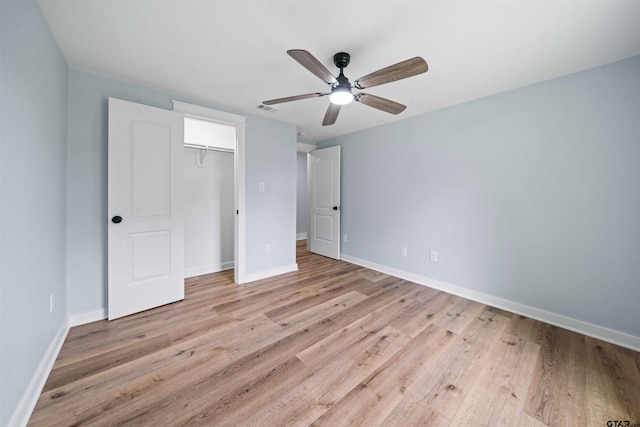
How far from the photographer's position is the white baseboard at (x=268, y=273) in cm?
330

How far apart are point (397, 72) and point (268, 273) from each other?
2.92 metres

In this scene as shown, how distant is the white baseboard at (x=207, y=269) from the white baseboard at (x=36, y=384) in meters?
1.52

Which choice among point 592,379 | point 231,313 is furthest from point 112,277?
point 592,379

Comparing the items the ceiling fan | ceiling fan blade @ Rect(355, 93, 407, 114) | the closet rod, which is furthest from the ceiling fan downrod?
the closet rod

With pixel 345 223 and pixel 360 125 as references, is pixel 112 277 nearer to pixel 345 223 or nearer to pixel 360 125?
pixel 345 223

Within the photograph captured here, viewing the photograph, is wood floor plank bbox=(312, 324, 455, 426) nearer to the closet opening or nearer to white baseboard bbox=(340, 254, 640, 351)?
white baseboard bbox=(340, 254, 640, 351)

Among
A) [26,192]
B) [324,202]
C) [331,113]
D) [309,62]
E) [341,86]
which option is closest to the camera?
[26,192]

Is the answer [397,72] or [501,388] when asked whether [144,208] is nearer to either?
A: [397,72]

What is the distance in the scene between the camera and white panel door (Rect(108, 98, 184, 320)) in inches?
89.7

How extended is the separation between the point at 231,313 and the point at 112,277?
116 cm

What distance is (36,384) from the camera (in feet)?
4.59

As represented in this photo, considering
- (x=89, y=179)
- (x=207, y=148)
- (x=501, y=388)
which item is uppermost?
(x=207, y=148)

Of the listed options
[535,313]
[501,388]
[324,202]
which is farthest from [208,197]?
[535,313]

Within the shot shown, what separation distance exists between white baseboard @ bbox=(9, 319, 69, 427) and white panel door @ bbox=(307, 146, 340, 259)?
3.49m
